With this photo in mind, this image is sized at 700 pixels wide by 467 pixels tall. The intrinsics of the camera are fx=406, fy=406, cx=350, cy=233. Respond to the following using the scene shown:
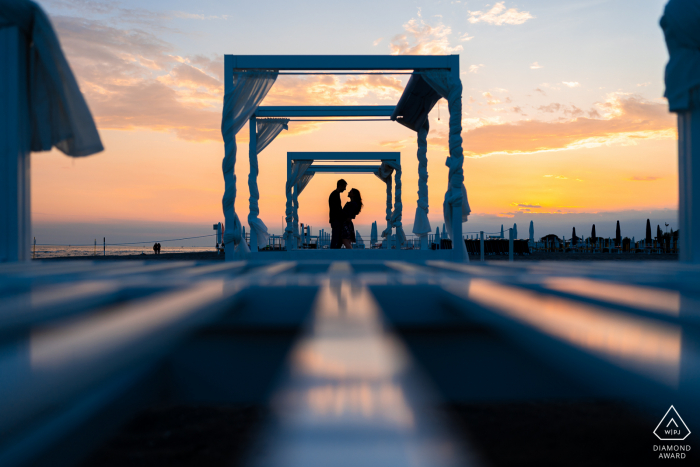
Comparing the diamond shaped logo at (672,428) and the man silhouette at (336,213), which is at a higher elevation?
the man silhouette at (336,213)

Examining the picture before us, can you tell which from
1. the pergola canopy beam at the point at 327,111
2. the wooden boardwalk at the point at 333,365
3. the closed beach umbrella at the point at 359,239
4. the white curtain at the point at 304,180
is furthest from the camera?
the closed beach umbrella at the point at 359,239

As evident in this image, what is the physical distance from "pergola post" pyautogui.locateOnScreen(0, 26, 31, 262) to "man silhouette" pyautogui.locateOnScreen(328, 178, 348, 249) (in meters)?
5.88

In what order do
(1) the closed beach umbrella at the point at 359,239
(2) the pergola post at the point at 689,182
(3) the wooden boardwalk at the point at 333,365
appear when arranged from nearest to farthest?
(3) the wooden boardwalk at the point at 333,365, (2) the pergola post at the point at 689,182, (1) the closed beach umbrella at the point at 359,239

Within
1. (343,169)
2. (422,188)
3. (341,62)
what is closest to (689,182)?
(422,188)

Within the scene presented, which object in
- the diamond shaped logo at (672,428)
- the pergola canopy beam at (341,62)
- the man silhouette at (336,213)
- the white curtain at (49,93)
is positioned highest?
the pergola canopy beam at (341,62)

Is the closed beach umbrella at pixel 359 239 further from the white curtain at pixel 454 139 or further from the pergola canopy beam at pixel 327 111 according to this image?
the white curtain at pixel 454 139

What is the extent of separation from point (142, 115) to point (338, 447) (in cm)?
987

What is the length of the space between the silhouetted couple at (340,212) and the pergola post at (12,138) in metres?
5.85

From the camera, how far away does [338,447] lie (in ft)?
1.39

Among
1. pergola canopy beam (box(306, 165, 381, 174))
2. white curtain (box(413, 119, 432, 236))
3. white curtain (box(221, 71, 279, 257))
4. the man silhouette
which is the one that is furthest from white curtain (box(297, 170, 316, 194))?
white curtain (box(221, 71, 279, 257))

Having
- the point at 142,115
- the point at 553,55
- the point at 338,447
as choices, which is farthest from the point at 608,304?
the point at 142,115

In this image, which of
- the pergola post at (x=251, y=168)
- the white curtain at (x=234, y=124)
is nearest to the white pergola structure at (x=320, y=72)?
the white curtain at (x=234, y=124)

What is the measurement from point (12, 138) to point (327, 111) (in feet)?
15.8

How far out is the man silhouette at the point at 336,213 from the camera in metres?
9.21
